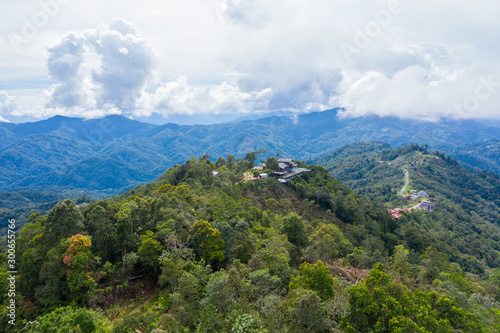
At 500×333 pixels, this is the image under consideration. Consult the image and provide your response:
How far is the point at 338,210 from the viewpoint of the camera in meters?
64.9

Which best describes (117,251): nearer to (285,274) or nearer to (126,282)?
(126,282)

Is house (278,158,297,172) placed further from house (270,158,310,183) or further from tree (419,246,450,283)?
tree (419,246,450,283)

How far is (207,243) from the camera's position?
2309 centimetres

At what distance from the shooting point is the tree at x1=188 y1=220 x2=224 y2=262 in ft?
74.9

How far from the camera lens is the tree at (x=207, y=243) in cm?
2283

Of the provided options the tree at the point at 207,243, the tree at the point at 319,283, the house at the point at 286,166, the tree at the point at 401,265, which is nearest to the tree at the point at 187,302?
the tree at the point at 207,243

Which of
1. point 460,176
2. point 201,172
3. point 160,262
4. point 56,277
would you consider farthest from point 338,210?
point 460,176

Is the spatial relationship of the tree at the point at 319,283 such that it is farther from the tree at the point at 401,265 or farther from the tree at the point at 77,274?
the tree at the point at 401,265

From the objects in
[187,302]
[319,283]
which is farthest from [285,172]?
[187,302]

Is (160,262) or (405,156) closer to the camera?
(160,262)

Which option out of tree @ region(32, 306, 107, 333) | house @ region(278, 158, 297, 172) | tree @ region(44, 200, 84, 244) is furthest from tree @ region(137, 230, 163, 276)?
house @ region(278, 158, 297, 172)

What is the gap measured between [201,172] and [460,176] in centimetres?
18427

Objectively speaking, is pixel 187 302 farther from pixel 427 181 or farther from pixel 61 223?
pixel 427 181

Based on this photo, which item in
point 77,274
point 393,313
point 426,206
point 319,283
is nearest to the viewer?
point 393,313
